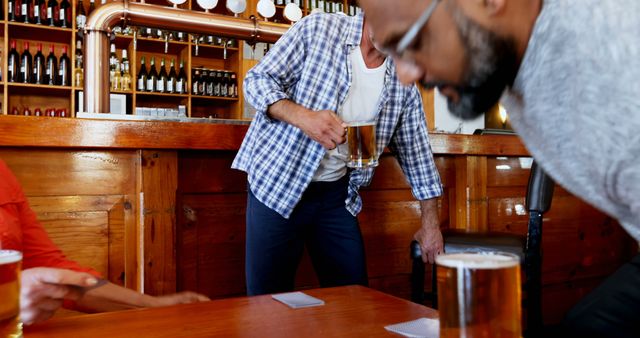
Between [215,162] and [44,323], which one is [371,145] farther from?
[44,323]

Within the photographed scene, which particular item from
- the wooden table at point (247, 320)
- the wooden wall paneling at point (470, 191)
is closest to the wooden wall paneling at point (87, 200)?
the wooden table at point (247, 320)

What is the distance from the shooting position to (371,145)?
5.12ft

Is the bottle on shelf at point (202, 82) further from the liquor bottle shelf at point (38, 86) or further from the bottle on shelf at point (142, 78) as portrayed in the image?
the liquor bottle shelf at point (38, 86)

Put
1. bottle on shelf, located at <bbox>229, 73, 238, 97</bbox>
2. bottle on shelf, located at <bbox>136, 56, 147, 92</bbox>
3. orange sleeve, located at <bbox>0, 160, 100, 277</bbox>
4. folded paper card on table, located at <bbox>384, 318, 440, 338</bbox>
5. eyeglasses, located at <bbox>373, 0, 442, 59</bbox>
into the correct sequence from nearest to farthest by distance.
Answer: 1. eyeglasses, located at <bbox>373, 0, 442, 59</bbox>
2. folded paper card on table, located at <bbox>384, 318, 440, 338</bbox>
3. orange sleeve, located at <bbox>0, 160, 100, 277</bbox>
4. bottle on shelf, located at <bbox>136, 56, 147, 92</bbox>
5. bottle on shelf, located at <bbox>229, 73, 238, 97</bbox>

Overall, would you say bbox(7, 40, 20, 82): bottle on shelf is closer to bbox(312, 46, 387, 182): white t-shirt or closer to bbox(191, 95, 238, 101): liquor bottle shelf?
bbox(191, 95, 238, 101): liquor bottle shelf

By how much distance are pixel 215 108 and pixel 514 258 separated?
4.86 m

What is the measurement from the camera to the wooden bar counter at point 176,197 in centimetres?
168

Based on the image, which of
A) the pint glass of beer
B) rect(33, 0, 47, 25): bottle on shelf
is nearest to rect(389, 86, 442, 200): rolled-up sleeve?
the pint glass of beer

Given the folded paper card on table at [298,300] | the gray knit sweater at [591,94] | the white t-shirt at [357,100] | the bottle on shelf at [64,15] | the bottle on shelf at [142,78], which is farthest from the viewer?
the bottle on shelf at [142,78]

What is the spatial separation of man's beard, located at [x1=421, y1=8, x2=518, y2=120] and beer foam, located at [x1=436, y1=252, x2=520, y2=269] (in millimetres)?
161

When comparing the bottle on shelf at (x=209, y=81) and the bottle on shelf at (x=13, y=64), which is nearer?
the bottle on shelf at (x=13, y=64)

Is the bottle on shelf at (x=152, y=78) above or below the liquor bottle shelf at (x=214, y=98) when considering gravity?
above

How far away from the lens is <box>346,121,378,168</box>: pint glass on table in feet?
5.00

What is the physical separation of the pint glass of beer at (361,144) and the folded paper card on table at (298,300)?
70 centimetres
